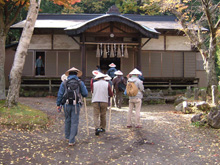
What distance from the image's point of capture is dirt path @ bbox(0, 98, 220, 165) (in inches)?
204

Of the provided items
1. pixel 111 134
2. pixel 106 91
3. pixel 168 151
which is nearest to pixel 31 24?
pixel 106 91

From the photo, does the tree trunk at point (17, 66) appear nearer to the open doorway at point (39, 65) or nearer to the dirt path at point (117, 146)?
the dirt path at point (117, 146)

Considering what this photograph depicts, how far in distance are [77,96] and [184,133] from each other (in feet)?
12.3

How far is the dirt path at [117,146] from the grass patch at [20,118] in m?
0.39

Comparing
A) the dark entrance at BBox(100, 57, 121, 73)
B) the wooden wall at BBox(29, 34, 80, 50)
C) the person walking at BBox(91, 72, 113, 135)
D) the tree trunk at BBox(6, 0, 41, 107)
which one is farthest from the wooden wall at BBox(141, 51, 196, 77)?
the person walking at BBox(91, 72, 113, 135)

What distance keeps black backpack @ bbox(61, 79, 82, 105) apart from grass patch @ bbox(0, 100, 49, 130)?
202 centimetres

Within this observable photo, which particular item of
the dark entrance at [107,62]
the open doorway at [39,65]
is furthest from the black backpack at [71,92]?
the dark entrance at [107,62]

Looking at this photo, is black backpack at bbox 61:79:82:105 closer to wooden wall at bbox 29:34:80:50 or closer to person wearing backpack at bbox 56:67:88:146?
person wearing backpack at bbox 56:67:88:146

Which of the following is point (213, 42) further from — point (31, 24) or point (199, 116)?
point (31, 24)

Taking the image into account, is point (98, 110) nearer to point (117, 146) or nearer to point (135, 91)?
point (117, 146)

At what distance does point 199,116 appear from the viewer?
27.9ft

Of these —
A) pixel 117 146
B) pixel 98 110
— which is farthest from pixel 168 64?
pixel 117 146

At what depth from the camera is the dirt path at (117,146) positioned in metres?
5.18

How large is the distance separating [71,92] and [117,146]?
1.79 metres
